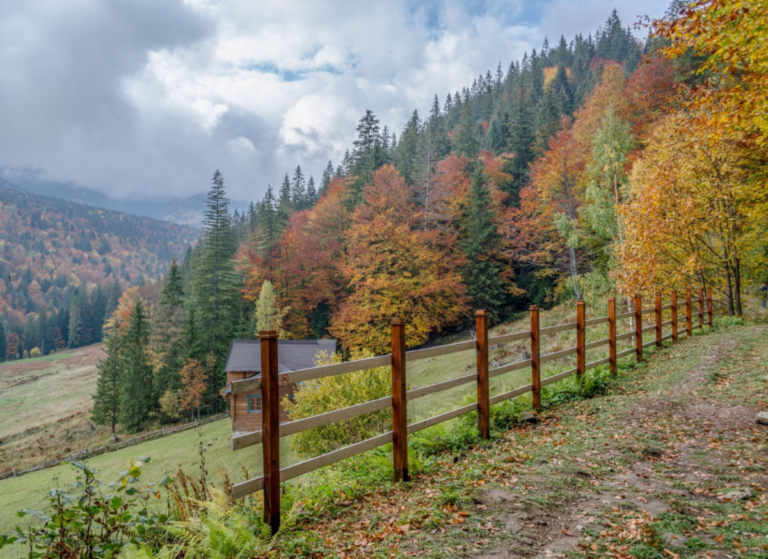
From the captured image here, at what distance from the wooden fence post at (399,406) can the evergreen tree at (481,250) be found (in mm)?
27931

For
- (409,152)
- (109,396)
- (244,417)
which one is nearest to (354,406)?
(244,417)

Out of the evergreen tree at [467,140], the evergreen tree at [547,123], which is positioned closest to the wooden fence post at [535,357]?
the evergreen tree at [547,123]

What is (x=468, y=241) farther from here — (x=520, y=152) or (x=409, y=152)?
(x=409, y=152)

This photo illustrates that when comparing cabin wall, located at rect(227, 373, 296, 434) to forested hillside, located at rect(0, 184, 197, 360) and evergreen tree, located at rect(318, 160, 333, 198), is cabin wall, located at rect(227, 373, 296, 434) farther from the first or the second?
evergreen tree, located at rect(318, 160, 333, 198)

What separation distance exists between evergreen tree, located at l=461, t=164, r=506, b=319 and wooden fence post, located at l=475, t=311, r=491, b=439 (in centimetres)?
2656

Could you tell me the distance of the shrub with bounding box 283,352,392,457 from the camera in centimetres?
1101

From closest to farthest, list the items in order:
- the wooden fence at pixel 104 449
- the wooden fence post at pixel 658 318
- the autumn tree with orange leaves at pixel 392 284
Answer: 1. the wooden fence post at pixel 658 318
2. the wooden fence at pixel 104 449
3. the autumn tree with orange leaves at pixel 392 284

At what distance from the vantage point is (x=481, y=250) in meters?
32.6

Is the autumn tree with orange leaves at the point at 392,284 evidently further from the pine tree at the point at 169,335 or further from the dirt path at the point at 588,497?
the dirt path at the point at 588,497

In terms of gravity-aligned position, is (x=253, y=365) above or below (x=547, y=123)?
below

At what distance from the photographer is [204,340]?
3669cm

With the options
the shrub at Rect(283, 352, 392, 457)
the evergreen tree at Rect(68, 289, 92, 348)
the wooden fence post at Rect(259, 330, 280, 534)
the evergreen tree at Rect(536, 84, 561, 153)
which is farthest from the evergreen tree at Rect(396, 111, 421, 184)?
the evergreen tree at Rect(68, 289, 92, 348)

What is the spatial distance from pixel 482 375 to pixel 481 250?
28.2 meters

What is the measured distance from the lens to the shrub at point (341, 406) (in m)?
11.0
